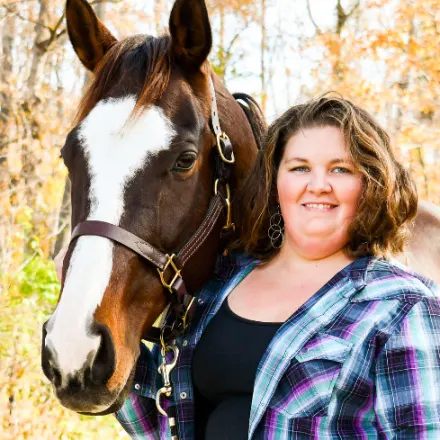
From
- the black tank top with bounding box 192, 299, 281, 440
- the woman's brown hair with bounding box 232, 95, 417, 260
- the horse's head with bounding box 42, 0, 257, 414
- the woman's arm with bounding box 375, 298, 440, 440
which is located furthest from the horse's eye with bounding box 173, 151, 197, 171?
the woman's arm with bounding box 375, 298, 440, 440

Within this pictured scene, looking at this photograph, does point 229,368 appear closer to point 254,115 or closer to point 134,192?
point 134,192

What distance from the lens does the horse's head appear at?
68.5 inches

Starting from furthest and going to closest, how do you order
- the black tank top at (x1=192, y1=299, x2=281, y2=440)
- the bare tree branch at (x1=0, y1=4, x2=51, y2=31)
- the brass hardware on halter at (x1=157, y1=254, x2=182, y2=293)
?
the bare tree branch at (x1=0, y1=4, x2=51, y2=31) → the brass hardware on halter at (x1=157, y1=254, x2=182, y2=293) → the black tank top at (x1=192, y1=299, x2=281, y2=440)

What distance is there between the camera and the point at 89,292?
176 centimetres

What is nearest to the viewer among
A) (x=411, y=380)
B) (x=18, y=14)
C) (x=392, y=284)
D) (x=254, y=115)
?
(x=411, y=380)

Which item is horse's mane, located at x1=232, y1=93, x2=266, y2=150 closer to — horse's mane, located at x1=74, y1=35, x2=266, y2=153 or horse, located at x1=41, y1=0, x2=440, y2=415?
horse, located at x1=41, y1=0, x2=440, y2=415

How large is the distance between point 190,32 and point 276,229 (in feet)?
2.72

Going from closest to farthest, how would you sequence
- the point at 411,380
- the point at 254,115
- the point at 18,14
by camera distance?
the point at 411,380 < the point at 254,115 < the point at 18,14

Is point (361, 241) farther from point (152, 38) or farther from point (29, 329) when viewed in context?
point (29, 329)

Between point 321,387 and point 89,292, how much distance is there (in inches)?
29.5

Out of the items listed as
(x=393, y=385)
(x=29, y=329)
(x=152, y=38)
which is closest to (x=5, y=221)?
(x=29, y=329)

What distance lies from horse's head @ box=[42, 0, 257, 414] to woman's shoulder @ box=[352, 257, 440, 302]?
64 cm

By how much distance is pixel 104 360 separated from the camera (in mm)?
1762

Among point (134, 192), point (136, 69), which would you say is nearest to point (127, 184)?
point (134, 192)
